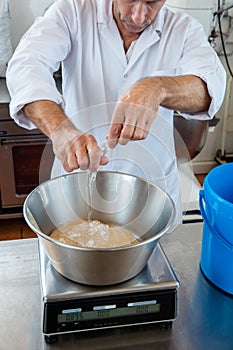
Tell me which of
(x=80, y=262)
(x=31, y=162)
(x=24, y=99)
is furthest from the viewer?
(x=31, y=162)

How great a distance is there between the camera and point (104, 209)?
900 millimetres

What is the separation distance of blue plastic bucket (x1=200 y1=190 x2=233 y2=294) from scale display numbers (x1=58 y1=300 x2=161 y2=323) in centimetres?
17

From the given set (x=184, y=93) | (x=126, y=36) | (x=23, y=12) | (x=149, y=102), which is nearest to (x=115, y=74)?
(x=126, y=36)

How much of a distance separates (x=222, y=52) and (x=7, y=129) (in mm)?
1435

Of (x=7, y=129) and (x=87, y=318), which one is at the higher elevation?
(x=87, y=318)

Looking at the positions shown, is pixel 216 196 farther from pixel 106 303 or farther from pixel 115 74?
pixel 115 74

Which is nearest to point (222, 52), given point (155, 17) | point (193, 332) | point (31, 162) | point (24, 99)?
point (31, 162)

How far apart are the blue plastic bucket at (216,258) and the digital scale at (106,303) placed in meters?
0.12

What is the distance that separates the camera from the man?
2.64ft

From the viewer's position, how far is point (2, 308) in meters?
0.82

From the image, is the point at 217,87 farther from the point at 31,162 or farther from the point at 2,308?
the point at 31,162

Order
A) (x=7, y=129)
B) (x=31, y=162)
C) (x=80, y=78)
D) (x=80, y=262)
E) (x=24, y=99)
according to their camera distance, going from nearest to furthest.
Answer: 1. (x=80, y=262)
2. (x=24, y=99)
3. (x=80, y=78)
4. (x=7, y=129)
5. (x=31, y=162)

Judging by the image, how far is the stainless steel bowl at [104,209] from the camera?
0.71 metres

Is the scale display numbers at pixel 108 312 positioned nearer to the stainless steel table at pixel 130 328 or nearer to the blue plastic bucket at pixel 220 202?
the stainless steel table at pixel 130 328
